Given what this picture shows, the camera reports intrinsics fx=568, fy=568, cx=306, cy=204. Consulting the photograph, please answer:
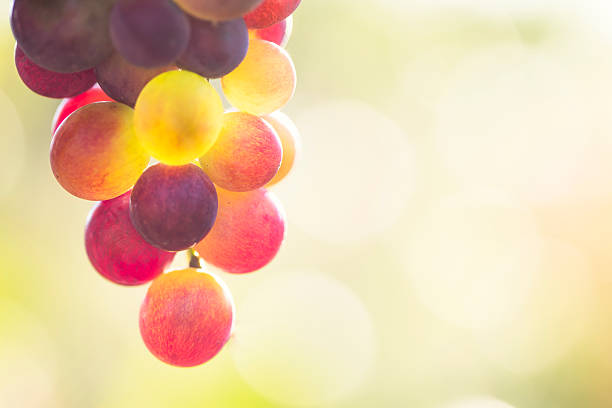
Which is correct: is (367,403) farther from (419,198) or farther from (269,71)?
(269,71)

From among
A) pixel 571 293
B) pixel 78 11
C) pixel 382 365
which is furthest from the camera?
pixel 571 293

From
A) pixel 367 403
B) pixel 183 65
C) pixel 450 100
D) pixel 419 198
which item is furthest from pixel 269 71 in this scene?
pixel 450 100

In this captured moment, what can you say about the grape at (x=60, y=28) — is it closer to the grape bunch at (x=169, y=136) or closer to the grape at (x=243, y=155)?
the grape bunch at (x=169, y=136)

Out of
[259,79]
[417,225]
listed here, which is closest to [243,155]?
[259,79]

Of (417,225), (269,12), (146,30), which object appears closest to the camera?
(146,30)

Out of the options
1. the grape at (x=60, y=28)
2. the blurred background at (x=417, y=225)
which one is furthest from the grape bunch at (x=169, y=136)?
the blurred background at (x=417, y=225)

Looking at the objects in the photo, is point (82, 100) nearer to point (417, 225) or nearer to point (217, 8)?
point (217, 8)

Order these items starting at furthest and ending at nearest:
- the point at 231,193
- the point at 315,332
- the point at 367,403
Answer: the point at 367,403 → the point at 315,332 → the point at 231,193
